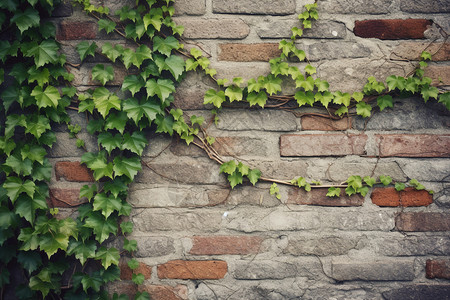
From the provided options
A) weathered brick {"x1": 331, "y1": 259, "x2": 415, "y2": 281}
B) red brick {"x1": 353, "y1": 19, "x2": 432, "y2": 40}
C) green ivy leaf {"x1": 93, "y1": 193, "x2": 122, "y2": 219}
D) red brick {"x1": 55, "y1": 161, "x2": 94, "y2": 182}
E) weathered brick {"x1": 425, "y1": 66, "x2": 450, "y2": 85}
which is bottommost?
weathered brick {"x1": 331, "y1": 259, "x2": 415, "y2": 281}

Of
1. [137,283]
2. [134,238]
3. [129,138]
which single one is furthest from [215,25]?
[137,283]

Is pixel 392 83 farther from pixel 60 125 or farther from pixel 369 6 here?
pixel 60 125

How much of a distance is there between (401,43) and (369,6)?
0.21 m

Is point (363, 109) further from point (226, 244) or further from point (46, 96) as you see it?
point (46, 96)

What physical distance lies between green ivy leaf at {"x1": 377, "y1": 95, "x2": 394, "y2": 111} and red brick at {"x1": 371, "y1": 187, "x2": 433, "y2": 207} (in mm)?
348

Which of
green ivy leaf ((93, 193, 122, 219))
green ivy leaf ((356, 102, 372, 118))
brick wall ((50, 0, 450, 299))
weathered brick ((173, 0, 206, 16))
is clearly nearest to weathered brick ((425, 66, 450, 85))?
brick wall ((50, 0, 450, 299))

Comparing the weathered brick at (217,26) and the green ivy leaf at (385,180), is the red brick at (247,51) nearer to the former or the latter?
the weathered brick at (217,26)

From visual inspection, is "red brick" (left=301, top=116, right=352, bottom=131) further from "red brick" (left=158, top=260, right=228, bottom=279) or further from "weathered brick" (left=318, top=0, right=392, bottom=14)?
"red brick" (left=158, top=260, right=228, bottom=279)

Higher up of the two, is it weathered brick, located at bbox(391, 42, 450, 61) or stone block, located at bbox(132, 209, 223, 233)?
weathered brick, located at bbox(391, 42, 450, 61)

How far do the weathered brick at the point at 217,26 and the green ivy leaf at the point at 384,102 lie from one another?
2.04ft

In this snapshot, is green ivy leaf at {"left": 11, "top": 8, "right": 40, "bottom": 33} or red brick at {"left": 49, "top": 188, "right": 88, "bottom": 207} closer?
green ivy leaf at {"left": 11, "top": 8, "right": 40, "bottom": 33}

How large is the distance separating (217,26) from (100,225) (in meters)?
0.96

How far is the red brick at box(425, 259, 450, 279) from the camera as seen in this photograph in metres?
1.41

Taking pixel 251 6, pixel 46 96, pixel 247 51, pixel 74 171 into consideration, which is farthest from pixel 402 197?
pixel 46 96
